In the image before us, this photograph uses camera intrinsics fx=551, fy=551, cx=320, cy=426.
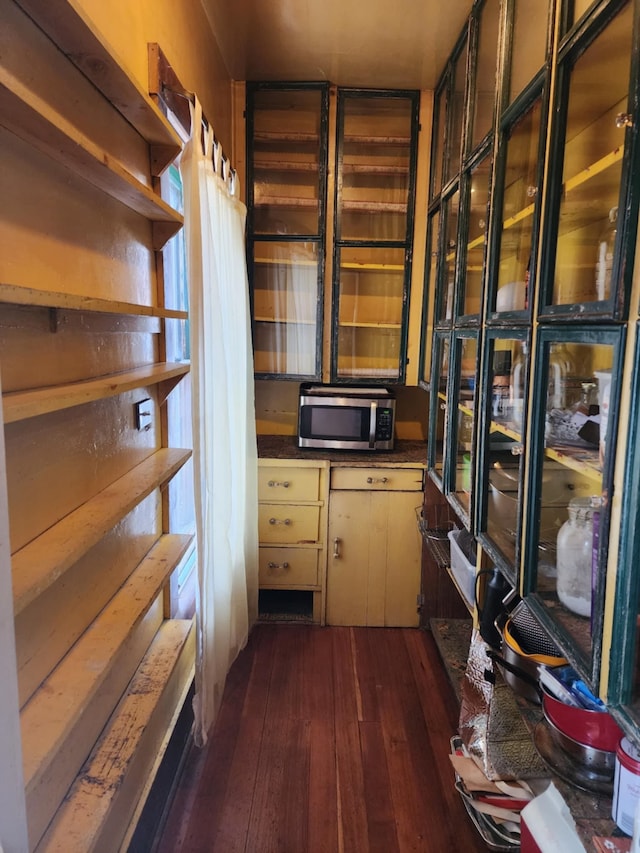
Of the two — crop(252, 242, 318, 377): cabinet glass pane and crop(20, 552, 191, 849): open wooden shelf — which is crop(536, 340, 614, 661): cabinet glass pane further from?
crop(252, 242, 318, 377): cabinet glass pane

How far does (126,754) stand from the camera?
1.29 metres

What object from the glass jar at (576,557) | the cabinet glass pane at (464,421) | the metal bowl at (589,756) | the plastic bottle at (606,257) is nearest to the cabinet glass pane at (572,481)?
the glass jar at (576,557)

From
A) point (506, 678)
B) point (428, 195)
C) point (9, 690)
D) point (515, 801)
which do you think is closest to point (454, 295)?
point (428, 195)

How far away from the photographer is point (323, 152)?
272cm

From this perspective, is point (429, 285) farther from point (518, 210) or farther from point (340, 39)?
point (518, 210)

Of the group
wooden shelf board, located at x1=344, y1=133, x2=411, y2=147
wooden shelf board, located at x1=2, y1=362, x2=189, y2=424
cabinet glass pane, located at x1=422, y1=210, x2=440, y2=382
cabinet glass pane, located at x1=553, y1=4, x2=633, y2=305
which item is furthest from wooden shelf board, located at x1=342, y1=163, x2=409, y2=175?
wooden shelf board, located at x1=2, y1=362, x2=189, y2=424

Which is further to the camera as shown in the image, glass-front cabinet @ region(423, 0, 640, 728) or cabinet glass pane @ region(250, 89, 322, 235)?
cabinet glass pane @ region(250, 89, 322, 235)

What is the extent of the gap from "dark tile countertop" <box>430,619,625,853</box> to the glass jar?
1.37ft

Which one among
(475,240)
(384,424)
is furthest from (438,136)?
(384,424)

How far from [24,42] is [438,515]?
229 cm

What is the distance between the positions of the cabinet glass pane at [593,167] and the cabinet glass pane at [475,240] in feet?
1.80

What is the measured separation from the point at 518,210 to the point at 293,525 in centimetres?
179

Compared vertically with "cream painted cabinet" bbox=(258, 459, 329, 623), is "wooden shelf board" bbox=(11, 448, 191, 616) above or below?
above

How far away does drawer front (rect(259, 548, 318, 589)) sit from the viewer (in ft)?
9.09
